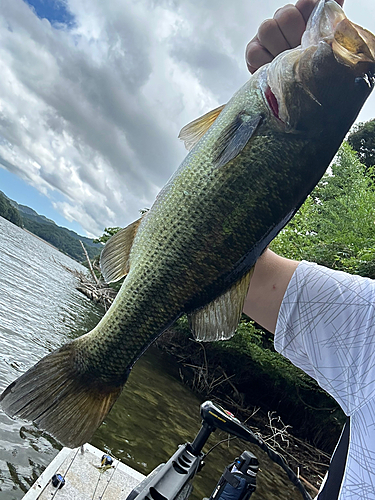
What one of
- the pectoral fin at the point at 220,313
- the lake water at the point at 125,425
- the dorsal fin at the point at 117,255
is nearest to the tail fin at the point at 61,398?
the dorsal fin at the point at 117,255

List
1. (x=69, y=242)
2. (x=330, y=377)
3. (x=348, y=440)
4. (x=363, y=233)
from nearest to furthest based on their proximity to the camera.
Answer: (x=348, y=440) → (x=330, y=377) → (x=363, y=233) → (x=69, y=242)

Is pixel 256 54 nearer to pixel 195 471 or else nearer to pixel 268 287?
pixel 268 287

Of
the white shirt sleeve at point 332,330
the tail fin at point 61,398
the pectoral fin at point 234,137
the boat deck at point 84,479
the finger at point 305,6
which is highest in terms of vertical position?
the finger at point 305,6

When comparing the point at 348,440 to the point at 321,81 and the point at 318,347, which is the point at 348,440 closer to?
the point at 318,347

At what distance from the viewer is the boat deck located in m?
3.70

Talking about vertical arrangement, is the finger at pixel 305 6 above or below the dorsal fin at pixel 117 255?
above

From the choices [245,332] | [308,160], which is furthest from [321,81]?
[245,332]

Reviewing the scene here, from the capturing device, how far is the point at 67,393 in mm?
1553

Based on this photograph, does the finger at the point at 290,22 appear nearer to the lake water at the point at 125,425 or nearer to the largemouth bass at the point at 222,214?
the largemouth bass at the point at 222,214

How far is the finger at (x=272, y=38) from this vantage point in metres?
1.58

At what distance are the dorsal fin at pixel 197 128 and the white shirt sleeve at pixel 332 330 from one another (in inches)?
32.7

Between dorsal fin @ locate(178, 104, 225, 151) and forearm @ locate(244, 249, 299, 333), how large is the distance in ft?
2.24

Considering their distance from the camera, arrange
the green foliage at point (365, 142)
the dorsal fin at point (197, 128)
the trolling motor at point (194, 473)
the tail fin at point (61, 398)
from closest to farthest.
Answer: the tail fin at point (61, 398) → the dorsal fin at point (197, 128) → the trolling motor at point (194, 473) → the green foliage at point (365, 142)

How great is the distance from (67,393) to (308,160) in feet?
4.69
